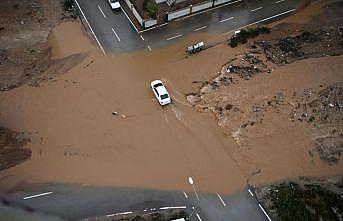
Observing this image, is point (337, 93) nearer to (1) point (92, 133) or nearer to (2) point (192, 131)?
(2) point (192, 131)

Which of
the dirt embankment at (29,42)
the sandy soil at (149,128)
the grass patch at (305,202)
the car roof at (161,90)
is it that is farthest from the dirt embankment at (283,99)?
the dirt embankment at (29,42)

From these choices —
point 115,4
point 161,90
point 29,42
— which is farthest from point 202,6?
point 29,42

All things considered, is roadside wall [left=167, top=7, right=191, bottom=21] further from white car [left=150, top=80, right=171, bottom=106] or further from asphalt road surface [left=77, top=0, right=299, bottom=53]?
white car [left=150, top=80, right=171, bottom=106]

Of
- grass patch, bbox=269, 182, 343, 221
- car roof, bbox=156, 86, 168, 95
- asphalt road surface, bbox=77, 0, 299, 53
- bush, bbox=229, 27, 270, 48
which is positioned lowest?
grass patch, bbox=269, 182, 343, 221

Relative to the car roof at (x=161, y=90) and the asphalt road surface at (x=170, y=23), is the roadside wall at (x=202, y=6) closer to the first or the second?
the asphalt road surface at (x=170, y=23)

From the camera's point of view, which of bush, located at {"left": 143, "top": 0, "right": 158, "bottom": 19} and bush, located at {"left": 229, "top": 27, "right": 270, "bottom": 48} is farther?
bush, located at {"left": 143, "top": 0, "right": 158, "bottom": 19}

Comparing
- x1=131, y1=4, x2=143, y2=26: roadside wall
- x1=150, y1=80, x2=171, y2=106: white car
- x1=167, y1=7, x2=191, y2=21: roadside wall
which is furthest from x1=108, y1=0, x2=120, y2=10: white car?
x1=150, y1=80, x2=171, y2=106: white car

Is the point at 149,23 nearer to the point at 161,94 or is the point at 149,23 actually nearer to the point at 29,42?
the point at 161,94
